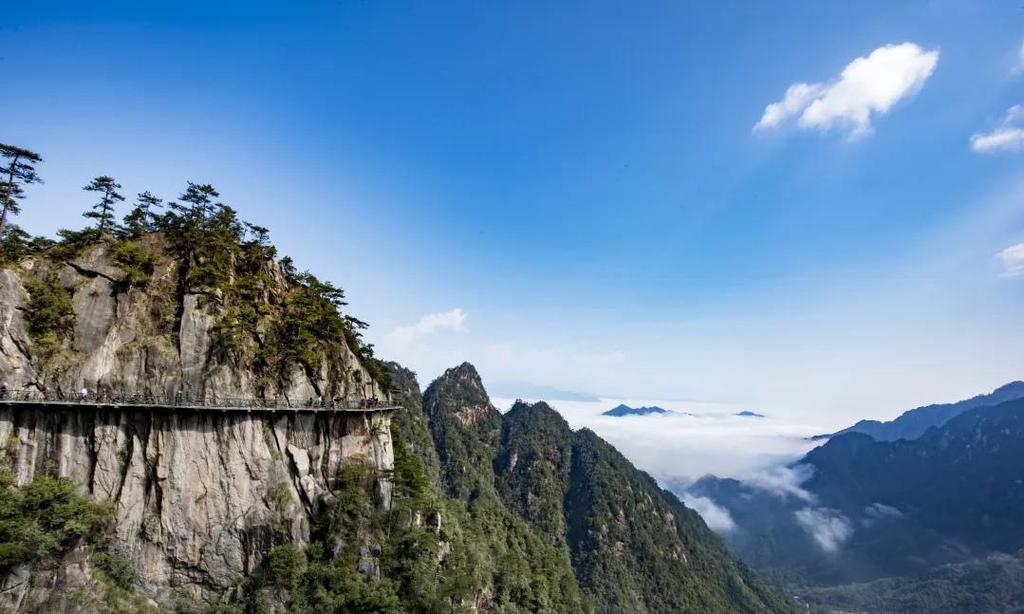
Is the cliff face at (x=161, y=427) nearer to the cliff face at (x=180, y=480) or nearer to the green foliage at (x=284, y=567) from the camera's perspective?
the cliff face at (x=180, y=480)

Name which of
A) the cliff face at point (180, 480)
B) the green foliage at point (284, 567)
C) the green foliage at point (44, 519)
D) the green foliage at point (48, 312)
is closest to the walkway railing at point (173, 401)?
the cliff face at point (180, 480)

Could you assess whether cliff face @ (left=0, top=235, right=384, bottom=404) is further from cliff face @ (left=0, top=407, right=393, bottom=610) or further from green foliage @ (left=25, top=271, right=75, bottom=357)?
cliff face @ (left=0, top=407, right=393, bottom=610)

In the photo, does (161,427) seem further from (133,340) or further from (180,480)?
(133,340)

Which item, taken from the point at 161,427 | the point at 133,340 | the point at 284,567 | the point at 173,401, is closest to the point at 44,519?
the point at 161,427

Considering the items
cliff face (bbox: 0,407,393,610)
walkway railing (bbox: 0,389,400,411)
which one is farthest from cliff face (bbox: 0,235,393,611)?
walkway railing (bbox: 0,389,400,411)

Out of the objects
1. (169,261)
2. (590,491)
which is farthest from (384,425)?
(590,491)
